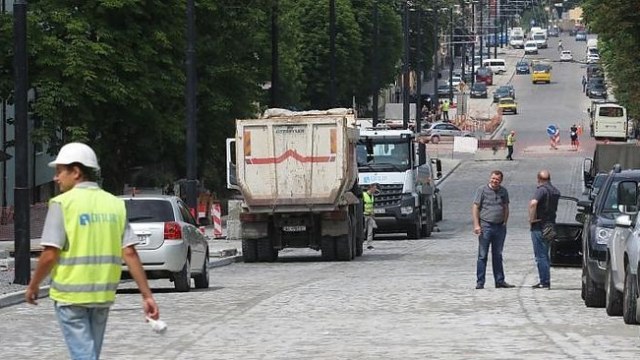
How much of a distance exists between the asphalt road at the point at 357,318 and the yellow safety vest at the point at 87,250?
19.0ft

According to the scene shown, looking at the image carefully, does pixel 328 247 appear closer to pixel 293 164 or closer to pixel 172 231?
pixel 293 164

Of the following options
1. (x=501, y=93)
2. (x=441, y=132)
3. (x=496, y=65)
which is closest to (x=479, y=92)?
(x=501, y=93)

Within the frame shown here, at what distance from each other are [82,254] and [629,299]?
32.3ft

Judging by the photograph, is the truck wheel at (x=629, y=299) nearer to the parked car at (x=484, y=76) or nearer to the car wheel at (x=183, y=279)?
the car wheel at (x=183, y=279)

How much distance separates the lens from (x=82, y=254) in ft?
38.1

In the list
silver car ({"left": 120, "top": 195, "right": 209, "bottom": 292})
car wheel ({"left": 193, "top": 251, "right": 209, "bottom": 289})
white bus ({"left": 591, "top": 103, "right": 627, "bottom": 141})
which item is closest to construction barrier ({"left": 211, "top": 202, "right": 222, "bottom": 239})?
car wheel ({"left": 193, "top": 251, "right": 209, "bottom": 289})

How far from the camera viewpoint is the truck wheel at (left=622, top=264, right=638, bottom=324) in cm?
1997

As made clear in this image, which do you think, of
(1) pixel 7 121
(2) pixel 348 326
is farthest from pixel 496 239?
(1) pixel 7 121

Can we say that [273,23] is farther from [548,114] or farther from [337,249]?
[548,114]

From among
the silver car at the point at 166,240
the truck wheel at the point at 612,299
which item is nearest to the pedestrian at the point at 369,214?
the silver car at the point at 166,240

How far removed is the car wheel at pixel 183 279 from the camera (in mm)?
27812

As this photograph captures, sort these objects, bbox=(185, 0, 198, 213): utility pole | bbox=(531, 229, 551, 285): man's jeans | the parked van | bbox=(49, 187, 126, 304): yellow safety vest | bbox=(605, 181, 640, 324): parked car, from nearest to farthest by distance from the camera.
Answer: bbox=(49, 187, 126, 304): yellow safety vest → bbox=(605, 181, 640, 324): parked car → bbox=(531, 229, 551, 285): man's jeans → bbox=(185, 0, 198, 213): utility pole → the parked van

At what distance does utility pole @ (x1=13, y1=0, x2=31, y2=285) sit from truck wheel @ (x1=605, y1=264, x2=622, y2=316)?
32.5ft

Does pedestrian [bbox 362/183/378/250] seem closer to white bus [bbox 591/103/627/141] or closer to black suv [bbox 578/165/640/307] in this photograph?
black suv [bbox 578/165/640/307]
